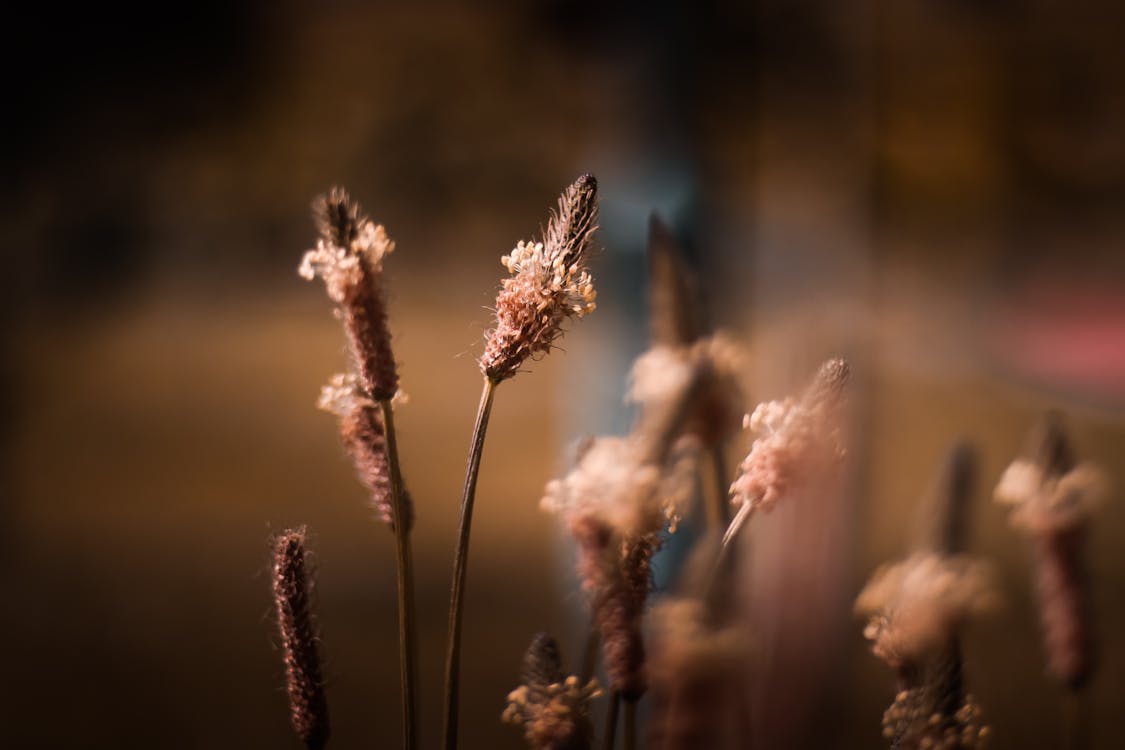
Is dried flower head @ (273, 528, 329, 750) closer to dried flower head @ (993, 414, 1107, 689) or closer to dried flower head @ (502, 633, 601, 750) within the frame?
dried flower head @ (502, 633, 601, 750)

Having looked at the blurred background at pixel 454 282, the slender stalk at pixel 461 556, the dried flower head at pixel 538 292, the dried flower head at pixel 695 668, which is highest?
the blurred background at pixel 454 282

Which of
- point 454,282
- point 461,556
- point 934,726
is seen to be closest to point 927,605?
point 934,726

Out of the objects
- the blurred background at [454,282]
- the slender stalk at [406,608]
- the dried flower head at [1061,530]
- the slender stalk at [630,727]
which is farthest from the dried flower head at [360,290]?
the blurred background at [454,282]

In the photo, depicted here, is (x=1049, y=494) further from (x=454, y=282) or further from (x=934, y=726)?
(x=454, y=282)

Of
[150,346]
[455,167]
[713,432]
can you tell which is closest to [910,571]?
[713,432]

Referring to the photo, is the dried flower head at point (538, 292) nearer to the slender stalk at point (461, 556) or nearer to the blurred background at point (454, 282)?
the slender stalk at point (461, 556)
